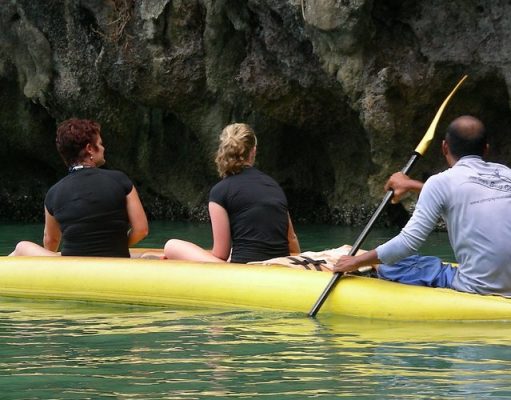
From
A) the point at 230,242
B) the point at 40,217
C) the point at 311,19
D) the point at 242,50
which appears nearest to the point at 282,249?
the point at 230,242

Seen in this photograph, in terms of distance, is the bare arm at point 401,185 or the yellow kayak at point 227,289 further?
the bare arm at point 401,185

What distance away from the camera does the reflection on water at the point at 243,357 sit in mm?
4840

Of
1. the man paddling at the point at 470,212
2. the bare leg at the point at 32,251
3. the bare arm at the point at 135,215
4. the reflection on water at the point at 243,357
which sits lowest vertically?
the bare leg at the point at 32,251

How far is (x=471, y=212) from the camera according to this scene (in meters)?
6.29

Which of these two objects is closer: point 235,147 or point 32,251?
point 235,147

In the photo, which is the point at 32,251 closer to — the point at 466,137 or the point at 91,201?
the point at 91,201

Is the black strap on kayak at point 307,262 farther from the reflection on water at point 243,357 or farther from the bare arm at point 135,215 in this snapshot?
the bare arm at point 135,215

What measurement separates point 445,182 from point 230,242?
1.85m

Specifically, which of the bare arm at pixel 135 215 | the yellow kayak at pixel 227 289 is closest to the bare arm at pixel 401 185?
the yellow kayak at pixel 227 289

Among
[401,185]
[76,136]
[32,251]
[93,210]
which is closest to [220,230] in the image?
[93,210]

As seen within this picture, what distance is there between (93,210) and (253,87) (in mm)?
7035

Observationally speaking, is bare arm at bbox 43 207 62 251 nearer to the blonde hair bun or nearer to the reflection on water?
the reflection on water

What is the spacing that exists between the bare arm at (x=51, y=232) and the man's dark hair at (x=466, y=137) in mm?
→ 3005

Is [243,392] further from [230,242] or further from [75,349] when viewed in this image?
[230,242]
